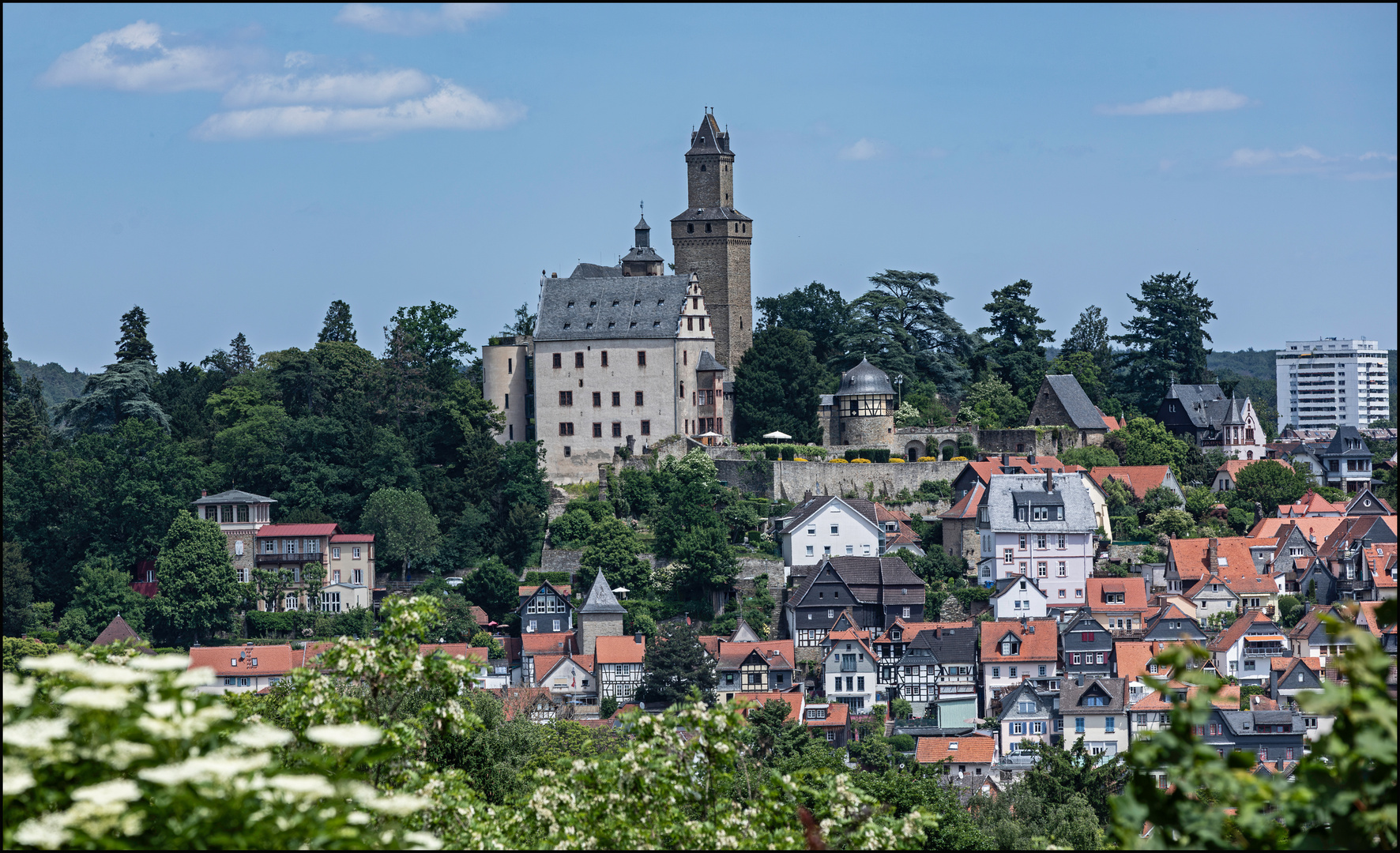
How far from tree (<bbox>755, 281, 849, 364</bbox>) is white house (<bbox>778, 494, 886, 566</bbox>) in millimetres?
15291

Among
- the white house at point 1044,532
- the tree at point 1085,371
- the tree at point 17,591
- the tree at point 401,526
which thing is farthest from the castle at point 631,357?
the tree at point 17,591

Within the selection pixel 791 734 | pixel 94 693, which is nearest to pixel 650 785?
pixel 94 693

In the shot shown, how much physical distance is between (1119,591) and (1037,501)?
4.09 meters

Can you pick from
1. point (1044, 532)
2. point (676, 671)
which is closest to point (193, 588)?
point (676, 671)

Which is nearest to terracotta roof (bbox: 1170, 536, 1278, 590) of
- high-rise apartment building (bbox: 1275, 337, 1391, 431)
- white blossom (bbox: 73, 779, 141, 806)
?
white blossom (bbox: 73, 779, 141, 806)

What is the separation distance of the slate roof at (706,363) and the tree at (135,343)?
2268 cm

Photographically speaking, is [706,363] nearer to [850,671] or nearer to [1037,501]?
[1037,501]

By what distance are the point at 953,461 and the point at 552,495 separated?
13.8 meters

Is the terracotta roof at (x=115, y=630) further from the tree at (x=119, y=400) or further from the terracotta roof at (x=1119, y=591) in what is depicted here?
the terracotta roof at (x=1119, y=591)

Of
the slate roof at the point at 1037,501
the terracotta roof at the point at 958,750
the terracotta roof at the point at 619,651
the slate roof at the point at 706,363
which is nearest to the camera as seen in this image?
the terracotta roof at the point at 958,750

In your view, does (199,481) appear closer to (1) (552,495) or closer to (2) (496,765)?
(1) (552,495)

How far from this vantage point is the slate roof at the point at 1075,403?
66.1m

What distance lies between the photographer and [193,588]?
55188 millimetres

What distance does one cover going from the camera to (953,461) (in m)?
59.5
